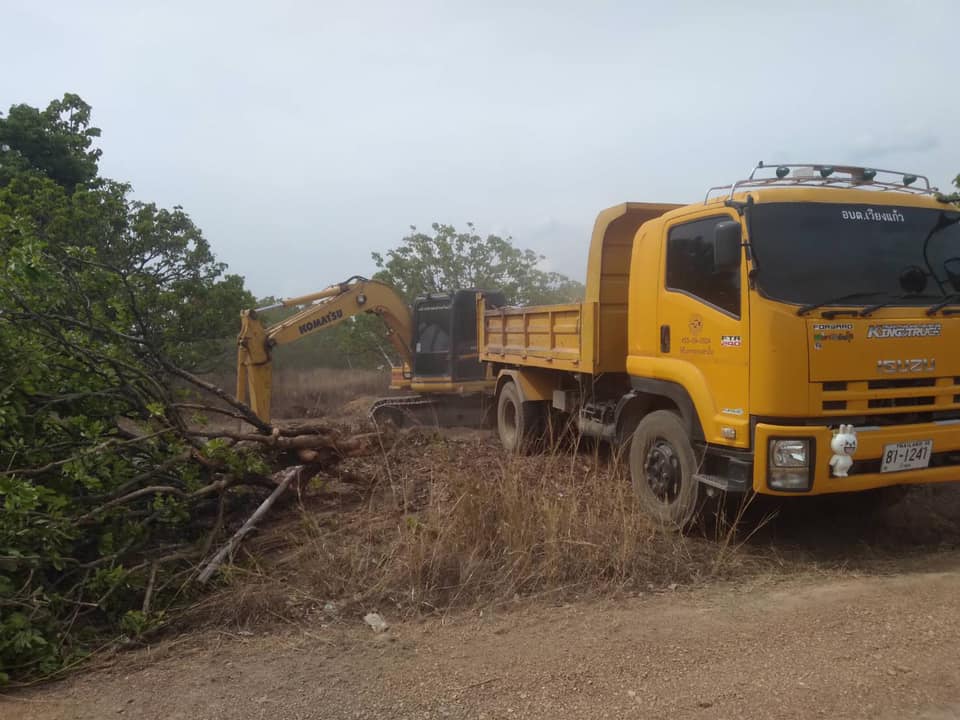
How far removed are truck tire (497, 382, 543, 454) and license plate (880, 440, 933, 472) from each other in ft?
16.0

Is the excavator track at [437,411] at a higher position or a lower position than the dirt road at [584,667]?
higher

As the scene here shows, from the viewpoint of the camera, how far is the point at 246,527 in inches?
201

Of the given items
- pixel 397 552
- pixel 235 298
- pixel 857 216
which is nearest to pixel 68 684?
pixel 397 552

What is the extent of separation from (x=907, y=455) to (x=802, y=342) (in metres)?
1.13

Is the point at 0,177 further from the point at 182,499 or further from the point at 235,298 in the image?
the point at 182,499

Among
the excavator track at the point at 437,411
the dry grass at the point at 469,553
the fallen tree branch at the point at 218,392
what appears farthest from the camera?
the excavator track at the point at 437,411

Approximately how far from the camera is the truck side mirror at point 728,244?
488cm

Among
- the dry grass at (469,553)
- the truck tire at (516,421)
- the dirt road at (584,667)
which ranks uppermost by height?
the truck tire at (516,421)

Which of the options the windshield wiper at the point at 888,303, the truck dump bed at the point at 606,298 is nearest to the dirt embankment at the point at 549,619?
the truck dump bed at the point at 606,298

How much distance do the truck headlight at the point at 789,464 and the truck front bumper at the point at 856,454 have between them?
0.01 m

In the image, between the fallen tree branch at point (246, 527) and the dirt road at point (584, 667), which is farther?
the fallen tree branch at point (246, 527)

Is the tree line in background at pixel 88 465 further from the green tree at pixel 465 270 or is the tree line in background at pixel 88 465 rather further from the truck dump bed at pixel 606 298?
the green tree at pixel 465 270

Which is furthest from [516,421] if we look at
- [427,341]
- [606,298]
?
[427,341]

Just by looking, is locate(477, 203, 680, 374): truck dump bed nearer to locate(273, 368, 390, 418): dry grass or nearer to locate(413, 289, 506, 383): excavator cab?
locate(413, 289, 506, 383): excavator cab
